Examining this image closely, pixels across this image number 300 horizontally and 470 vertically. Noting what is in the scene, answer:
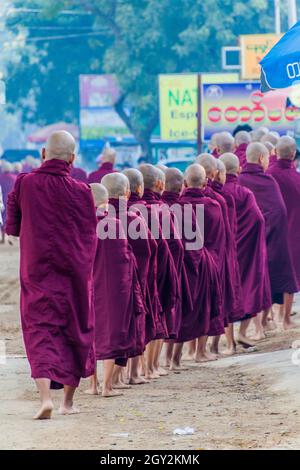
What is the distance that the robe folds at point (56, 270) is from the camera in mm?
10234

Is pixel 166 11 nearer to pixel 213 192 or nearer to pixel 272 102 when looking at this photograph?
pixel 272 102

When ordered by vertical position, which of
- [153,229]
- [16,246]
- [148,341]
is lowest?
[16,246]

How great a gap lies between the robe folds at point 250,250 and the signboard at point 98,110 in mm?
38955

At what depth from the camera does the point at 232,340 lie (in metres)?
14.4

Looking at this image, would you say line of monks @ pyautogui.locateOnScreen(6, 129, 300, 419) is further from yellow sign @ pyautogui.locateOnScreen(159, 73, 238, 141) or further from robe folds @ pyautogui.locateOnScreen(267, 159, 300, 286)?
yellow sign @ pyautogui.locateOnScreen(159, 73, 238, 141)

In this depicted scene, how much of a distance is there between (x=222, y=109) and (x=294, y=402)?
23883 millimetres

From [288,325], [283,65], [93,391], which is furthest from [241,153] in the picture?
[93,391]

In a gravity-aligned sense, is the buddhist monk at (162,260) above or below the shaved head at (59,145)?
below

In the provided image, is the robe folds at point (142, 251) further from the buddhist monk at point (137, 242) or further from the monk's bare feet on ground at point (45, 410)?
the monk's bare feet on ground at point (45, 410)

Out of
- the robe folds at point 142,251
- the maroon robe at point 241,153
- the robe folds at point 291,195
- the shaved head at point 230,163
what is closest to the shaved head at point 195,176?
the shaved head at point 230,163

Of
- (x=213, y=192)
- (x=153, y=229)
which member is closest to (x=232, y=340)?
(x=213, y=192)

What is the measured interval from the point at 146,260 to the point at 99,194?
2.74 ft

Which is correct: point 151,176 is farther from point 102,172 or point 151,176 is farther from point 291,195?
point 102,172

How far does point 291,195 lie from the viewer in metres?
16.2
